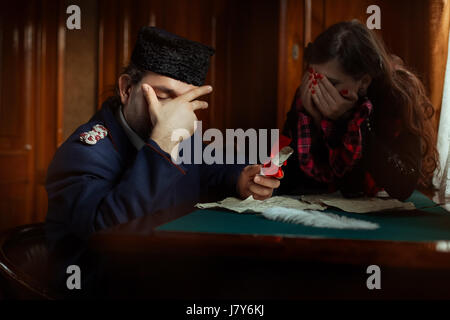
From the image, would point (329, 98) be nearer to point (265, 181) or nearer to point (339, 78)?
point (339, 78)

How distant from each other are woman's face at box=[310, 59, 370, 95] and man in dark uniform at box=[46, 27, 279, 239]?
1.40 ft

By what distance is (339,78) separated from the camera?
4.66ft

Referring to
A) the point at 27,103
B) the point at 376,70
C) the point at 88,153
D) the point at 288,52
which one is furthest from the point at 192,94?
the point at 27,103

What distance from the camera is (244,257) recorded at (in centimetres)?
69

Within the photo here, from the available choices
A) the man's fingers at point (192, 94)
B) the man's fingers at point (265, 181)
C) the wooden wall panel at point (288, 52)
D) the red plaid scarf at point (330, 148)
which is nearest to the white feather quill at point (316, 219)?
the man's fingers at point (265, 181)

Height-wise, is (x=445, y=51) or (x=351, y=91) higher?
(x=445, y=51)

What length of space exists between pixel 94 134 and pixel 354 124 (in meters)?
0.84

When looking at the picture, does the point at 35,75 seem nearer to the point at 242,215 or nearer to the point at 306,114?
the point at 306,114

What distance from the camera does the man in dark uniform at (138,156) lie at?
0.94 meters

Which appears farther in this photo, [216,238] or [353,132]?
[353,132]

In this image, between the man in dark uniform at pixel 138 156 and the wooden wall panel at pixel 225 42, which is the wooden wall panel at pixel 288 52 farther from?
the man in dark uniform at pixel 138 156

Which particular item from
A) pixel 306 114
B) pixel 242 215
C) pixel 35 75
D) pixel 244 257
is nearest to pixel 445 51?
pixel 306 114

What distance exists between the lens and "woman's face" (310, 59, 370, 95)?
55.1 inches

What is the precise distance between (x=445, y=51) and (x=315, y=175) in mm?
1053
